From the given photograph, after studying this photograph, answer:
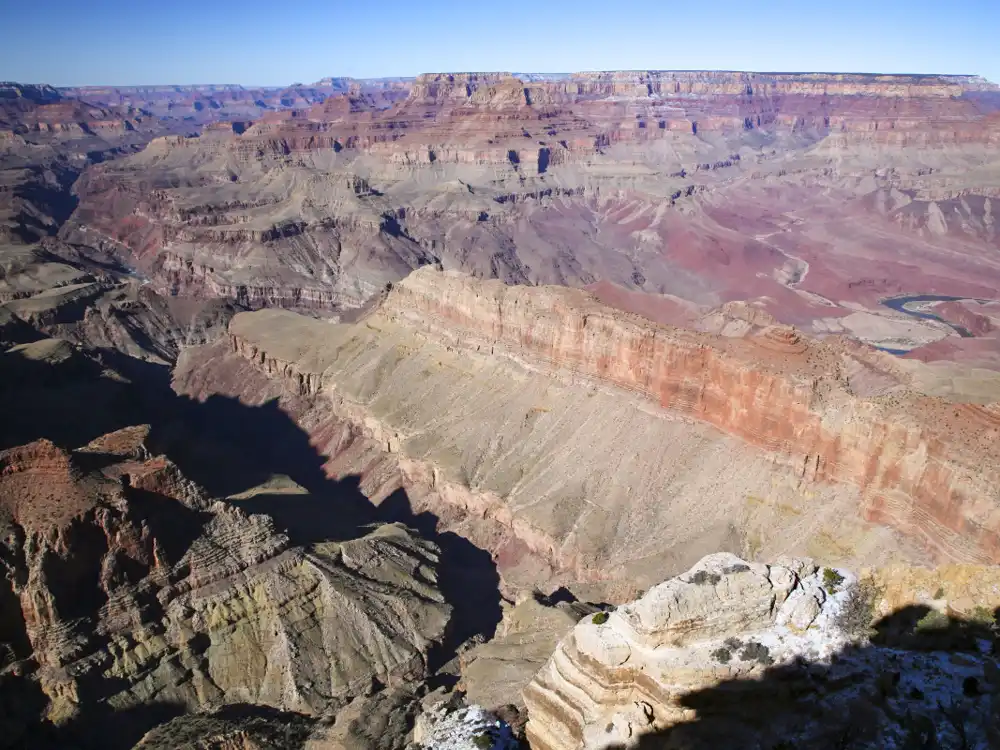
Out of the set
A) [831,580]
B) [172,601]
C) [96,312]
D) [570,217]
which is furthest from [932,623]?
[570,217]

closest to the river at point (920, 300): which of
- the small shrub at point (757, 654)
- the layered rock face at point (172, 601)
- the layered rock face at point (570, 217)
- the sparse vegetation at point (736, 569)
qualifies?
the layered rock face at point (570, 217)

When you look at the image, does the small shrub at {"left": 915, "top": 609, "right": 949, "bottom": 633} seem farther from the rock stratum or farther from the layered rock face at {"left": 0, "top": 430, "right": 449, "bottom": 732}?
the layered rock face at {"left": 0, "top": 430, "right": 449, "bottom": 732}

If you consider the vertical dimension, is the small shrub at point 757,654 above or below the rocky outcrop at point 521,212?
below

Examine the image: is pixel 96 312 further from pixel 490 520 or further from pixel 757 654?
pixel 757 654

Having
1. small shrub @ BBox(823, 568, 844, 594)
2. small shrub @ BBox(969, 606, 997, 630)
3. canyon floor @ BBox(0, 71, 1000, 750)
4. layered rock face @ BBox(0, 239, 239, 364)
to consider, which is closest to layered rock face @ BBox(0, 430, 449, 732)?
canyon floor @ BBox(0, 71, 1000, 750)

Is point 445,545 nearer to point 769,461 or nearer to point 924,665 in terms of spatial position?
point 769,461

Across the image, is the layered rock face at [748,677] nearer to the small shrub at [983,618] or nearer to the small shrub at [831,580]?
the small shrub at [831,580]
